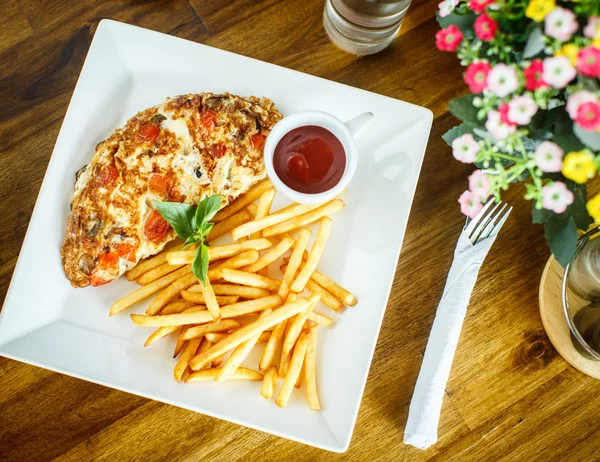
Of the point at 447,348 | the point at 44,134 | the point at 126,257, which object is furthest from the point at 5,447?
the point at 447,348

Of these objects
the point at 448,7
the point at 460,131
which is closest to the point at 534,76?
the point at 448,7

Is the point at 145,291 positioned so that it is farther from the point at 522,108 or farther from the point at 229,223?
the point at 522,108

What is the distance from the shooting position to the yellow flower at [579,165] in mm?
1448

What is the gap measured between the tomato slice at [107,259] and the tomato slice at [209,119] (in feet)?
2.53

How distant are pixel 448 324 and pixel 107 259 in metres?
1.79

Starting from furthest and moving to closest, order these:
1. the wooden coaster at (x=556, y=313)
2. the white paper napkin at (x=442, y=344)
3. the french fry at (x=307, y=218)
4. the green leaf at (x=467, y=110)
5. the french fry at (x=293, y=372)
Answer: the wooden coaster at (x=556, y=313), the white paper napkin at (x=442, y=344), the french fry at (x=307, y=218), the french fry at (x=293, y=372), the green leaf at (x=467, y=110)

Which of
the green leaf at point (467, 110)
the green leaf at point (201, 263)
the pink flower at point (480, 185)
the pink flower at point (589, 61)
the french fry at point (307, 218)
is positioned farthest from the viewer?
the french fry at point (307, 218)

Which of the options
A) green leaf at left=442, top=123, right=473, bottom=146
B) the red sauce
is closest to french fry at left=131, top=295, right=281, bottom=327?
the red sauce

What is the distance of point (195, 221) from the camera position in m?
2.50

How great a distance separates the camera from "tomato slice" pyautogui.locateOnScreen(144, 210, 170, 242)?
8.55 feet

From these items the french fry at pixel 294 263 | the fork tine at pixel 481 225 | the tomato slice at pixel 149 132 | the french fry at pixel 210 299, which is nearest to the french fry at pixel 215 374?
the french fry at pixel 210 299

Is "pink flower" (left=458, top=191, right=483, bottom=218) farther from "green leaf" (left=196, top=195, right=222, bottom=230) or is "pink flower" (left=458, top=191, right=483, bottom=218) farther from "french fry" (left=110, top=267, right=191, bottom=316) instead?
"french fry" (left=110, top=267, right=191, bottom=316)

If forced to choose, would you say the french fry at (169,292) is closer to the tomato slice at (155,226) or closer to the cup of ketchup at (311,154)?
the tomato slice at (155,226)

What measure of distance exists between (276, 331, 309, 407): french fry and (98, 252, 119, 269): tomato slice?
0.99 meters
